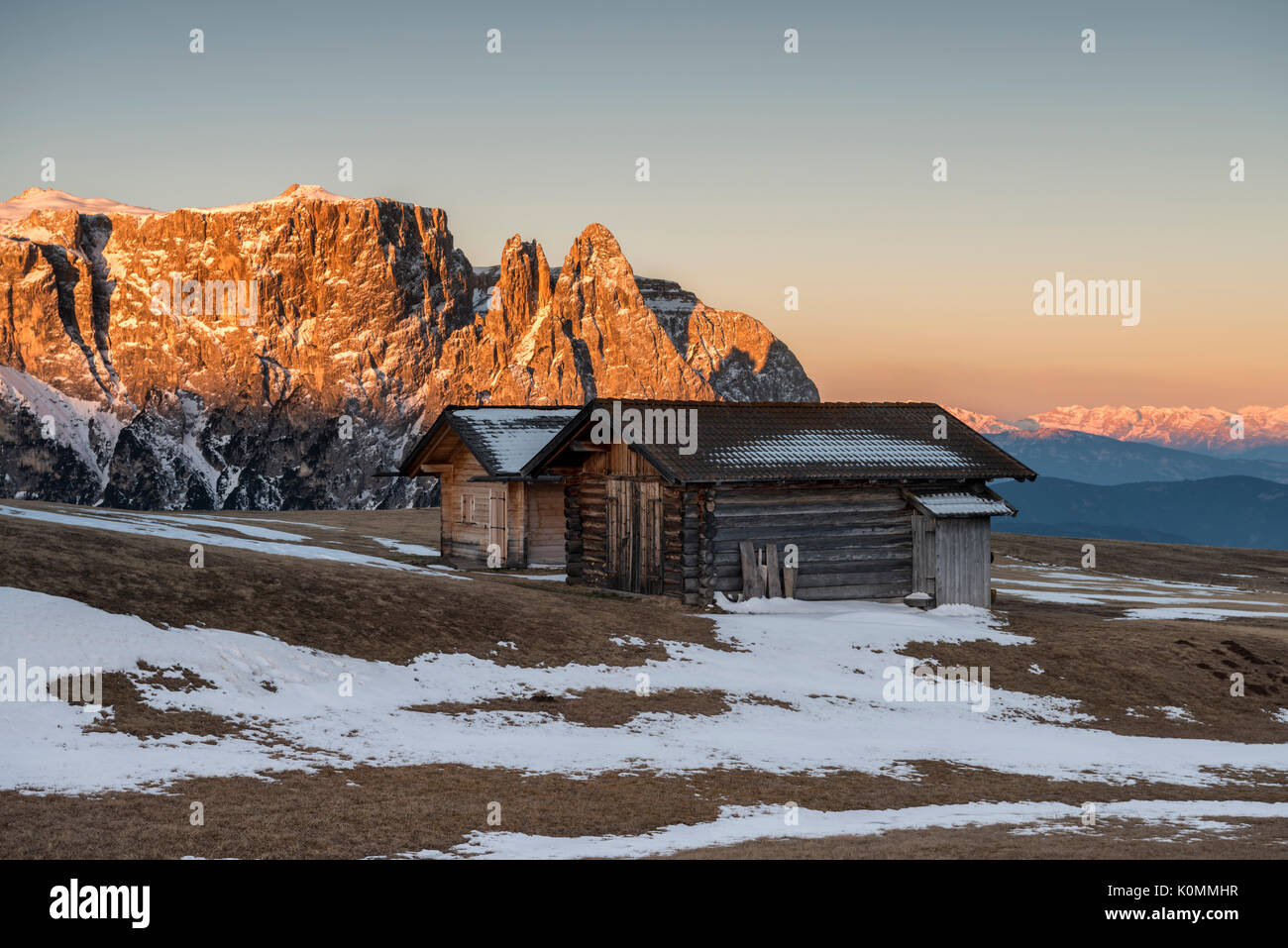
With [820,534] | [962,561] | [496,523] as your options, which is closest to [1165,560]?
[962,561]

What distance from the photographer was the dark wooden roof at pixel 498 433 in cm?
4244

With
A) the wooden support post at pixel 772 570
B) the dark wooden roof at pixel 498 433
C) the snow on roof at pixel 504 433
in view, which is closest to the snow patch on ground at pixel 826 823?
the wooden support post at pixel 772 570

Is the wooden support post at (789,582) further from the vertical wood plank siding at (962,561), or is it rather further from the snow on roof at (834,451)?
the vertical wood plank siding at (962,561)

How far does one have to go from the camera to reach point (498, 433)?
145ft

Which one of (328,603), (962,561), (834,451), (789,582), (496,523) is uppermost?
(834,451)

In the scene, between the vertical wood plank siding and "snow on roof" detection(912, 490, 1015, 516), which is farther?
the vertical wood plank siding

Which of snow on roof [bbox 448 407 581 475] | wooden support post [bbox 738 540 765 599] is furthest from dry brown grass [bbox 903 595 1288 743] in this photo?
snow on roof [bbox 448 407 581 475]

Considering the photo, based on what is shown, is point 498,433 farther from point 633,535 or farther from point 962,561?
point 962,561

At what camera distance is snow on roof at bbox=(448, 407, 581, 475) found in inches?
1671

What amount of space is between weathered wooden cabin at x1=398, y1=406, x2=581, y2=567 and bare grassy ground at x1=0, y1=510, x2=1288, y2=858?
27.5ft

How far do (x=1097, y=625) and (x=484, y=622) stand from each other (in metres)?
16.7

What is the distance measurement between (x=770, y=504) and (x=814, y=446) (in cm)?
295

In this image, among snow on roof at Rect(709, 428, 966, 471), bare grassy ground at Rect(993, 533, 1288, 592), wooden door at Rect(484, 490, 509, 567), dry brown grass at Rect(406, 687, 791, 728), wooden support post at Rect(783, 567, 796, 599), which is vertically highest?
snow on roof at Rect(709, 428, 966, 471)

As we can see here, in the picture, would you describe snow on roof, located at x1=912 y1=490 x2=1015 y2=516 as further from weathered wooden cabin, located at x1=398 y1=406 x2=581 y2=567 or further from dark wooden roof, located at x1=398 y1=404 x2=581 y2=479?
weathered wooden cabin, located at x1=398 y1=406 x2=581 y2=567
